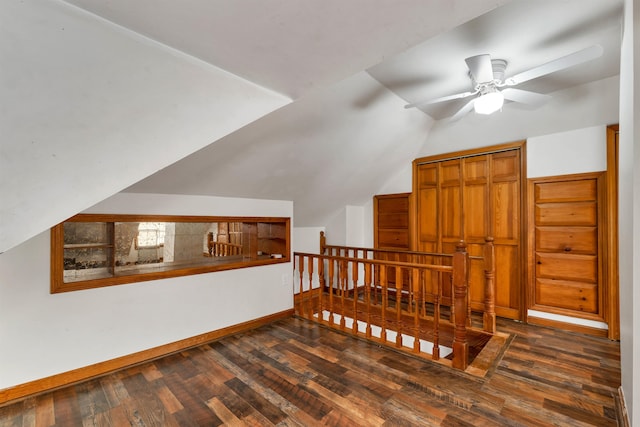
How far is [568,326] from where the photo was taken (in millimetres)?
3115

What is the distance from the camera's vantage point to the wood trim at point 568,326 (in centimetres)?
295

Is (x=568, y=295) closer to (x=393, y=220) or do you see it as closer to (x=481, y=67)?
(x=393, y=220)

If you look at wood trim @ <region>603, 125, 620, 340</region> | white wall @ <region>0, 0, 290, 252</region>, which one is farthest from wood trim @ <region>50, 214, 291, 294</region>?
wood trim @ <region>603, 125, 620, 340</region>

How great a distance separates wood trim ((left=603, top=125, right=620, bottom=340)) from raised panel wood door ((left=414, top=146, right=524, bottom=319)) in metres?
0.75

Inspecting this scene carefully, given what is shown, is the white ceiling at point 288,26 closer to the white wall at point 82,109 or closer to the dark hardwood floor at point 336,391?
the white wall at point 82,109

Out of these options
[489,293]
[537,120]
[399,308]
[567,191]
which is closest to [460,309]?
[399,308]

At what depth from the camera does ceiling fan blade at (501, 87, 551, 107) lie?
2.33 metres

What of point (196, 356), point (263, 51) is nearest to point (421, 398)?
point (196, 356)

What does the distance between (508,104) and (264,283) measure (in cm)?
356

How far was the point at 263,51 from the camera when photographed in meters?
1.08

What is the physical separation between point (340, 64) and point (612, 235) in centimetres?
339

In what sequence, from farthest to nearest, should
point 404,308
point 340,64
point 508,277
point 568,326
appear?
1. point 404,308
2. point 508,277
3. point 568,326
4. point 340,64

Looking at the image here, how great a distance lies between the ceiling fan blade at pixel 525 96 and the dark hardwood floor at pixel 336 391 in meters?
2.20

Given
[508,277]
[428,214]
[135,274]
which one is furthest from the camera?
[428,214]
